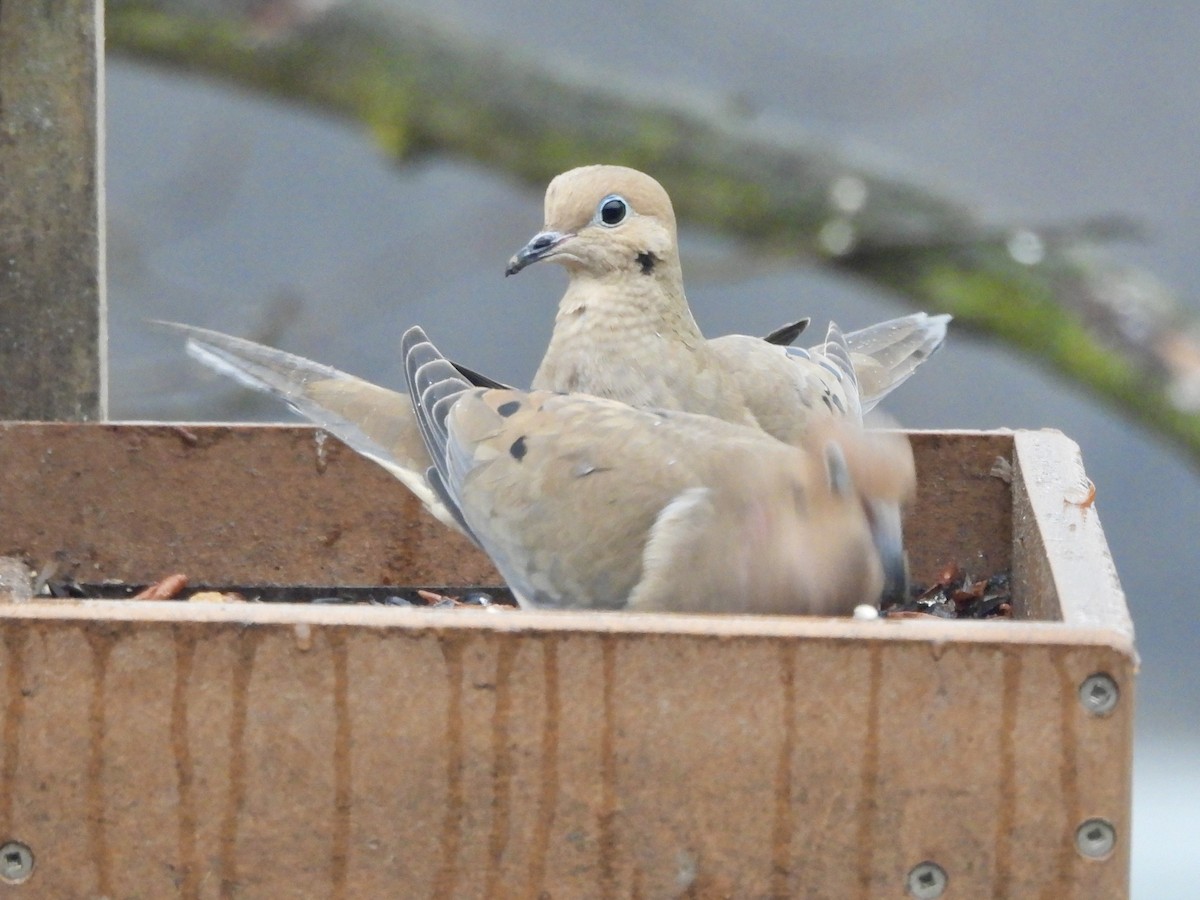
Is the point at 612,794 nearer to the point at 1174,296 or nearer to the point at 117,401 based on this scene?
the point at 117,401

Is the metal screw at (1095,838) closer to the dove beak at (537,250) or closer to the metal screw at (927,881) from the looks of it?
the metal screw at (927,881)

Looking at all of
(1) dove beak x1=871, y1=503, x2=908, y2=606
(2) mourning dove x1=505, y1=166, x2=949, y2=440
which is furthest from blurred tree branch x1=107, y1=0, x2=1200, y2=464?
(1) dove beak x1=871, y1=503, x2=908, y2=606

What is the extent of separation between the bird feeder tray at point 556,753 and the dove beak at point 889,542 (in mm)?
408

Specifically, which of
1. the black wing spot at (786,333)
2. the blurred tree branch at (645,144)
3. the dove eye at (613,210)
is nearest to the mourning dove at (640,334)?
the dove eye at (613,210)

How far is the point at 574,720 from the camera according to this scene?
1.82 metres

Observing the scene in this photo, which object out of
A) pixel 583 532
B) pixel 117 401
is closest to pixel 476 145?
pixel 117 401

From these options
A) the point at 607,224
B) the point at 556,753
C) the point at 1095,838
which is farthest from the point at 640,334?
the point at 1095,838

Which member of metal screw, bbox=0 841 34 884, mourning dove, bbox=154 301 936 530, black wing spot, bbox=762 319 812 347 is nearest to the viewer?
metal screw, bbox=0 841 34 884

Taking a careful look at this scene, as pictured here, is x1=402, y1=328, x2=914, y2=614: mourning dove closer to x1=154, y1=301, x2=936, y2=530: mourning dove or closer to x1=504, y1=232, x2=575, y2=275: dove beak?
x1=154, y1=301, x2=936, y2=530: mourning dove

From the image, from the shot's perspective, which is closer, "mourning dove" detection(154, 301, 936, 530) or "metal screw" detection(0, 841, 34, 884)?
"metal screw" detection(0, 841, 34, 884)

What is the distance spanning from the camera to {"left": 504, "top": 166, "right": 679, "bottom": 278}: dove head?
3156 millimetres

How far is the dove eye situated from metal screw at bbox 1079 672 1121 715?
5.39 ft

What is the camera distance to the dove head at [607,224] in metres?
3.16

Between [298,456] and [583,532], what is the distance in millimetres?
812
